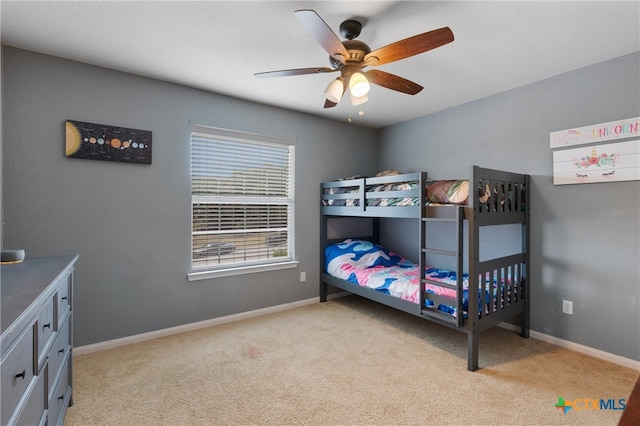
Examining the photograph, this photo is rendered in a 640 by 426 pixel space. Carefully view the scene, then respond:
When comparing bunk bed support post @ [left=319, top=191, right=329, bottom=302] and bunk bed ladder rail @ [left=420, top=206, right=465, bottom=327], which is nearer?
bunk bed ladder rail @ [left=420, top=206, right=465, bottom=327]

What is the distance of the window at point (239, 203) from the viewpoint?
3.10 m

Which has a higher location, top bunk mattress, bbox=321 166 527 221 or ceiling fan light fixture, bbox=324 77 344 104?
ceiling fan light fixture, bbox=324 77 344 104

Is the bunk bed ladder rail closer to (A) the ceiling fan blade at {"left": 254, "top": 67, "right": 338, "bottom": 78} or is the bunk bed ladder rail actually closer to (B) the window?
(A) the ceiling fan blade at {"left": 254, "top": 67, "right": 338, "bottom": 78}

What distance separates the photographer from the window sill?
9.87 ft

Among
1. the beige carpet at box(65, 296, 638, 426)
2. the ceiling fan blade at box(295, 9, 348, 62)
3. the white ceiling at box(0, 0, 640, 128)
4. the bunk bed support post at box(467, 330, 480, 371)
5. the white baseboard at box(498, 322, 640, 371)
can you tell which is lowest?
the beige carpet at box(65, 296, 638, 426)

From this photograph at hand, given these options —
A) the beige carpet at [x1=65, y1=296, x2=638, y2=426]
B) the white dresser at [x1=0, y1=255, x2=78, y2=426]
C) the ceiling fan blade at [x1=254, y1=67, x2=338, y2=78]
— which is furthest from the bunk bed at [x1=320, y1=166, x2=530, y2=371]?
the white dresser at [x1=0, y1=255, x2=78, y2=426]

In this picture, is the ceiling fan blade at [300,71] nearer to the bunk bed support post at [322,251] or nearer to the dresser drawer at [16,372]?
the dresser drawer at [16,372]

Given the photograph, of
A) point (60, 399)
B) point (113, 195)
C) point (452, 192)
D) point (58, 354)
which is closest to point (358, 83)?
point (452, 192)

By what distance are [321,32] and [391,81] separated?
70cm

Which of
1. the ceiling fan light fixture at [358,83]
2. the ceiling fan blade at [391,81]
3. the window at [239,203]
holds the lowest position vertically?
the window at [239,203]

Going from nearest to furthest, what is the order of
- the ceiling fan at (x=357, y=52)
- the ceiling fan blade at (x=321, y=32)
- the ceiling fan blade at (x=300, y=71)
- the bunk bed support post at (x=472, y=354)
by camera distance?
the ceiling fan blade at (x=321, y=32) < the ceiling fan at (x=357, y=52) < the ceiling fan blade at (x=300, y=71) < the bunk bed support post at (x=472, y=354)

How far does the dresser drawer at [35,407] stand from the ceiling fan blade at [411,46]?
2114mm

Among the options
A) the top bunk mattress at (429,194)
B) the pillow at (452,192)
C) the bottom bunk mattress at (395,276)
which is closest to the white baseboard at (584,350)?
the bottom bunk mattress at (395,276)

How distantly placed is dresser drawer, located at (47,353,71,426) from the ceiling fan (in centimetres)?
207
